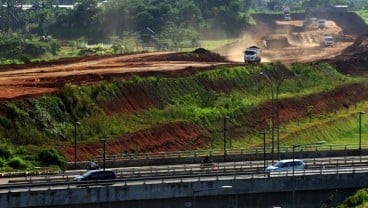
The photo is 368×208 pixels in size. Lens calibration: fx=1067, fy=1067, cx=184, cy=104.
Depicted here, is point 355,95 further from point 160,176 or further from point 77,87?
point 160,176

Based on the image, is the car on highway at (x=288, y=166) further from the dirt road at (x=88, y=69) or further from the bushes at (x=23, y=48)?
the bushes at (x=23, y=48)

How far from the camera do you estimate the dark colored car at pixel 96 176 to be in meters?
69.5

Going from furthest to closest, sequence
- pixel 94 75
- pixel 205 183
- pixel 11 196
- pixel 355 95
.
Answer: pixel 355 95, pixel 94 75, pixel 205 183, pixel 11 196

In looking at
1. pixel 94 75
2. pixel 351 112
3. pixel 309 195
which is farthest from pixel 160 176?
pixel 351 112

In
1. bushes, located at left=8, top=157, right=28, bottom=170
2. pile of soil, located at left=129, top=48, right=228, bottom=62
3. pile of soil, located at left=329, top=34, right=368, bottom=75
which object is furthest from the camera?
pile of soil, located at left=329, top=34, right=368, bottom=75

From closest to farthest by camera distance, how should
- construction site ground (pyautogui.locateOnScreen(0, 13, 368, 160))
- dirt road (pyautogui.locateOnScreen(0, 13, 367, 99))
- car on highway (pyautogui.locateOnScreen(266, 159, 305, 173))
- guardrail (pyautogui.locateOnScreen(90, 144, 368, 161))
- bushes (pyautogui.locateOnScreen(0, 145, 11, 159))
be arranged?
car on highway (pyautogui.locateOnScreen(266, 159, 305, 173)) → bushes (pyautogui.locateOnScreen(0, 145, 11, 159)) → guardrail (pyautogui.locateOnScreen(90, 144, 368, 161)) → construction site ground (pyautogui.locateOnScreen(0, 13, 368, 160)) → dirt road (pyautogui.locateOnScreen(0, 13, 367, 99))

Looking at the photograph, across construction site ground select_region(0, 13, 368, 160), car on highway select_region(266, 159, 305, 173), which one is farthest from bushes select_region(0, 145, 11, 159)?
car on highway select_region(266, 159, 305, 173)

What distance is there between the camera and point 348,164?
3155 inches

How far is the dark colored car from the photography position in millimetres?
69500

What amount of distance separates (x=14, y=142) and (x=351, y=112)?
50.6m

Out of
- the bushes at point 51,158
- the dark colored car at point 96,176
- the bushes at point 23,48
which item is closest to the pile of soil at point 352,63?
the bushes at point 23,48

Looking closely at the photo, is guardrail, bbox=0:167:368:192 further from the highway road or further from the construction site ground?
→ the construction site ground

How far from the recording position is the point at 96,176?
230ft

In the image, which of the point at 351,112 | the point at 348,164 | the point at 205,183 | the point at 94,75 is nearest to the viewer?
the point at 205,183
